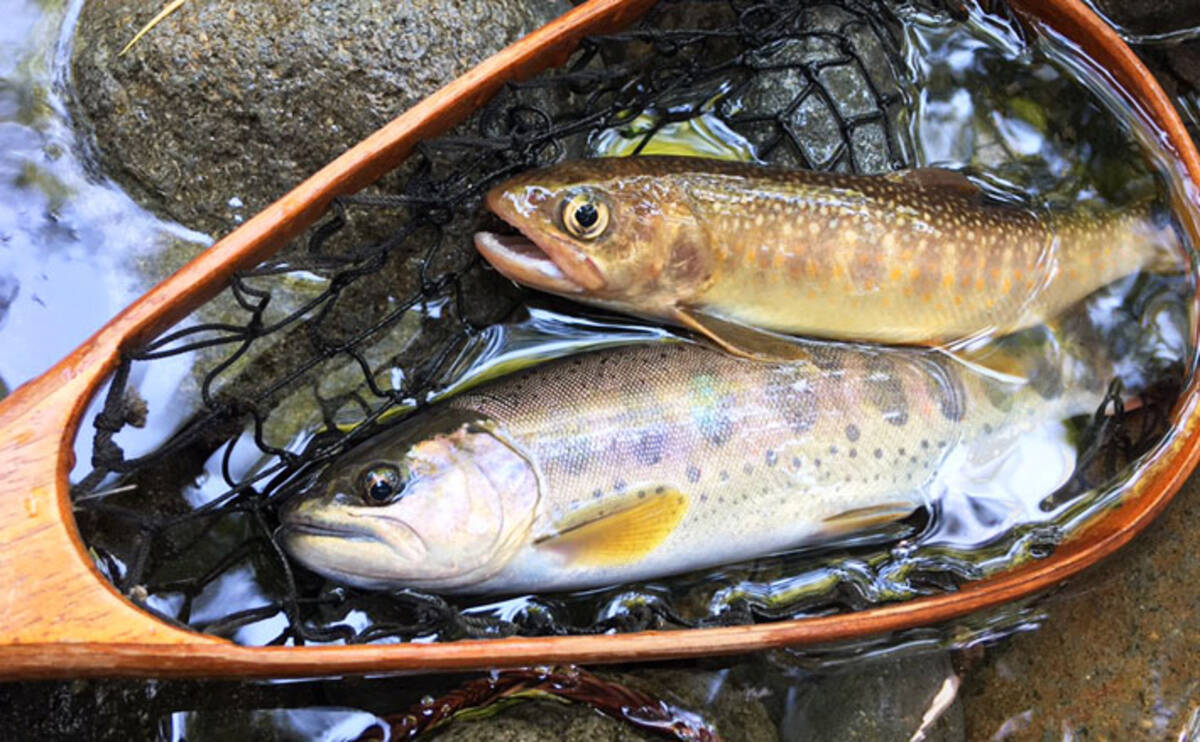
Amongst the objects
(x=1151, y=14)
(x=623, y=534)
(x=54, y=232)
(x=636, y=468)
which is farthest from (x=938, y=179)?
(x=54, y=232)

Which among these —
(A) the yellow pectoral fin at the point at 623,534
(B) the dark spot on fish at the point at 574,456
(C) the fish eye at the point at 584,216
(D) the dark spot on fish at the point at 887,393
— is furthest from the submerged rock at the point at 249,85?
(D) the dark spot on fish at the point at 887,393

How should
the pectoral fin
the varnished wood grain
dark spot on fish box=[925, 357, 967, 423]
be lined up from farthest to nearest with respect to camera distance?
dark spot on fish box=[925, 357, 967, 423]
the pectoral fin
the varnished wood grain

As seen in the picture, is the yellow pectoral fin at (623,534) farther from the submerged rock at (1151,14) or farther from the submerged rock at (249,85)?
the submerged rock at (1151,14)

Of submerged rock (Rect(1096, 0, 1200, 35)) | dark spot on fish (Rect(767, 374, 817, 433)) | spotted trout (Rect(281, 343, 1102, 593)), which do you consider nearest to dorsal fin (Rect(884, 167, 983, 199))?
spotted trout (Rect(281, 343, 1102, 593))

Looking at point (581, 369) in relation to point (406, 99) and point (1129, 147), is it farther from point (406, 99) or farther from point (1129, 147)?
point (1129, 147)

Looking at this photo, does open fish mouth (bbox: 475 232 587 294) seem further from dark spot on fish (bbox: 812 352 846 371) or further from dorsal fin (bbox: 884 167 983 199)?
dorsal fin (bbox: 884 167 983 199)

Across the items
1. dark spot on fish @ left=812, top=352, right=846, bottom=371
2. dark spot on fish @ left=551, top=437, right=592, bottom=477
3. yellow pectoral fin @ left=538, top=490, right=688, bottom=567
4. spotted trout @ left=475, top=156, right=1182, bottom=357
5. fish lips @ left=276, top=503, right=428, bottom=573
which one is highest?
spotted trout @ left=475, top=156, right=1182, bottom=357

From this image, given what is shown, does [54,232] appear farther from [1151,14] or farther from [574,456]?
[1151,14]
